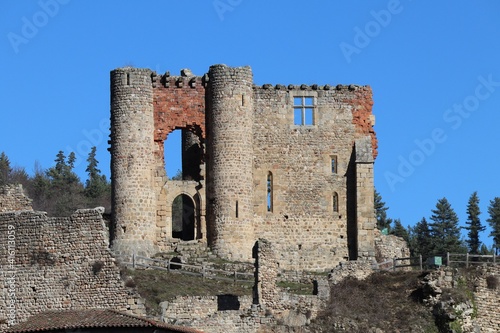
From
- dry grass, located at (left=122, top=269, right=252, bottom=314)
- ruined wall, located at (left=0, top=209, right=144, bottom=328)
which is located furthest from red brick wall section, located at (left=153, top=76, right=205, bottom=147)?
ruined wall, located at (left=0, top=209, right=144, bottom=328)

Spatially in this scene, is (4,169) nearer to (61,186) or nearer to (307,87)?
(61,186)

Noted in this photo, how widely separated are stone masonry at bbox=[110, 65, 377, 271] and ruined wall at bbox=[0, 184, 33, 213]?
352 inches

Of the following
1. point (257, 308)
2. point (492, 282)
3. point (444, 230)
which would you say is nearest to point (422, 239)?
point (444, 230)

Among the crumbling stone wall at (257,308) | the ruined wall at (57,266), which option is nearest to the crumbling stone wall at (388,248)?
the crumbling stone wall at (257,308)

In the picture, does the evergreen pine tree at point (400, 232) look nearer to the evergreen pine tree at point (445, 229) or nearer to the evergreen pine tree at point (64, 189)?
the evergreen pine tree at point (445, 229)

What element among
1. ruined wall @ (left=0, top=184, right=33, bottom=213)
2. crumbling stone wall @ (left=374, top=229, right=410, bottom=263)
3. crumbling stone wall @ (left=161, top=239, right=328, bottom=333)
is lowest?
crumbling stone wall @ (left=161, top=239, right=328, bottom=333)

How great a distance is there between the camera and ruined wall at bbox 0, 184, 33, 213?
2485 inches

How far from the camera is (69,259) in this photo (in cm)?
5975

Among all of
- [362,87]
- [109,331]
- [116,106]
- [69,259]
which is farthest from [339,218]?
[109,331]

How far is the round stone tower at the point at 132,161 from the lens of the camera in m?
71.8

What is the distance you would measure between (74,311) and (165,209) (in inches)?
657

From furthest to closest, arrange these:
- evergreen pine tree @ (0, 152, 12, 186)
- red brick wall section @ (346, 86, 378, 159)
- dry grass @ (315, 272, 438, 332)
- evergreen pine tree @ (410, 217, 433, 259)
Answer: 1. evergreen pine tree @ (0, 152, 12, 186)
2. evergreen pine tree @ (410, 217, 433, 259)
3. red brick wall section @ (346, 86, 378, 159)
4. dry grass @ (315, 272, 438, 332)

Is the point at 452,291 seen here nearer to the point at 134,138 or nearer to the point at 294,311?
the point at 294,311

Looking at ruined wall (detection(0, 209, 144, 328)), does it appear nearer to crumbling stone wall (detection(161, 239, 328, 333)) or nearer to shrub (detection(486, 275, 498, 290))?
crumbling stone wall (detection(161, 239, 328, 333))
